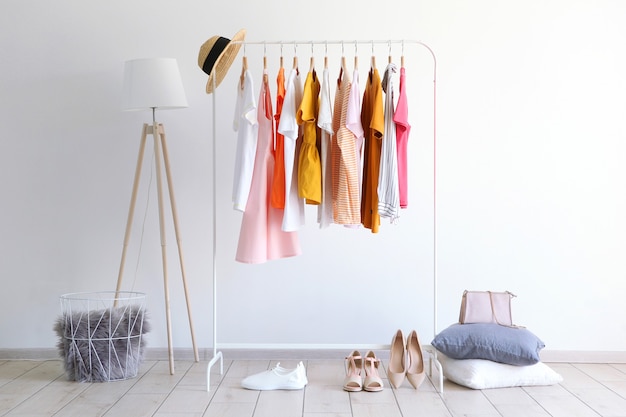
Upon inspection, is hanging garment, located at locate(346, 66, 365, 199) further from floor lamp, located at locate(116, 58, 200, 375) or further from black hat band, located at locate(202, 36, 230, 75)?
floor lamp, located at locate(116, 58, 200, 375)

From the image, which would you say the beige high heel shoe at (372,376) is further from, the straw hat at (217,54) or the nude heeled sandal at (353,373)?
the straw hat at (217,54)

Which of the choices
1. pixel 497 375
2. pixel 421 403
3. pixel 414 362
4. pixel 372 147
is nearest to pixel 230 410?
pixel 421 403

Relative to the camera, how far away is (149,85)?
13.3ft

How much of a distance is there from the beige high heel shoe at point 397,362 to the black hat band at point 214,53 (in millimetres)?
1704

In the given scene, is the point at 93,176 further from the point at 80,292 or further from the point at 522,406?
the point at 522,406

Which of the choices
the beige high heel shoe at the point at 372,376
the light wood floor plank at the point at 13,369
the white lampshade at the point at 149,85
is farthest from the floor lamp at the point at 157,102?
the beige high heel shoe at the point at 372,376

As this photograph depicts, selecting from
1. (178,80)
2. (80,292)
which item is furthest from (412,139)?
(80,292)

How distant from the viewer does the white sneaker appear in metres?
3.81

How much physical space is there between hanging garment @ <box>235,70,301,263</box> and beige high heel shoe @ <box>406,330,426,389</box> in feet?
2.73

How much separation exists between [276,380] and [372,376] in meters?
0.48

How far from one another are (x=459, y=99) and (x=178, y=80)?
5.26 feet

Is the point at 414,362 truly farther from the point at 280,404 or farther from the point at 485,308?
the point at 280,404

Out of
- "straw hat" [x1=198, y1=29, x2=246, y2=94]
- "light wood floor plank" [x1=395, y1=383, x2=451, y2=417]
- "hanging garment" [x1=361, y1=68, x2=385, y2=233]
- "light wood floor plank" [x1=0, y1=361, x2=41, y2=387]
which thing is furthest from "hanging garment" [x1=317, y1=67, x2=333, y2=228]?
"light wood floor plank" [x1=0, y1=361, x2=41, y2=387]

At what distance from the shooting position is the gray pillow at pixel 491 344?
3877 mm
